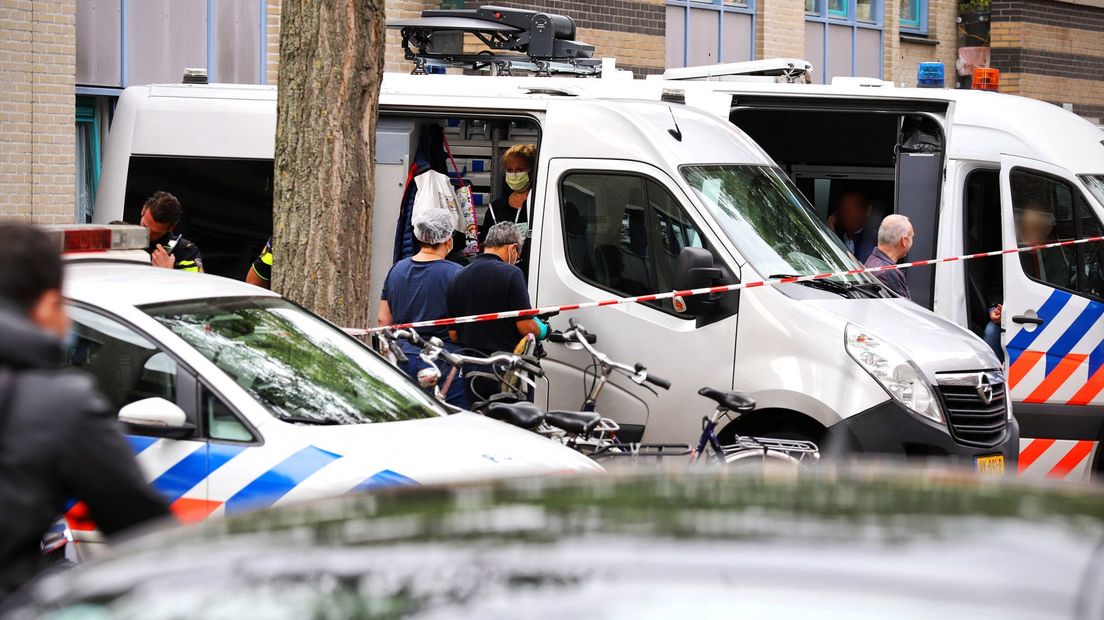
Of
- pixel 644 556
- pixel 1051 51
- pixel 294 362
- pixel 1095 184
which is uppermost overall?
pixel 1051 51

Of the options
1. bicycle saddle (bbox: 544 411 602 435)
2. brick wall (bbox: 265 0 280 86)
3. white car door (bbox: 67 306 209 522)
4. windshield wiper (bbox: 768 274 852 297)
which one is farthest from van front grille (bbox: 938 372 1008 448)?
brick wall (bbox: 265 0 280 86)

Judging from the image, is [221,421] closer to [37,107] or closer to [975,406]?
[975,406]

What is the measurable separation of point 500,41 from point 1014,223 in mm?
4090

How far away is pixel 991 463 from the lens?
759 cm

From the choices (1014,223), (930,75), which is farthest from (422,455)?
(930,75)

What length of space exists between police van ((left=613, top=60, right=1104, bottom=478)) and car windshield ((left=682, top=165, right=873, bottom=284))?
1.11 m

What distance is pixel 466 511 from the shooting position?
2.13 m

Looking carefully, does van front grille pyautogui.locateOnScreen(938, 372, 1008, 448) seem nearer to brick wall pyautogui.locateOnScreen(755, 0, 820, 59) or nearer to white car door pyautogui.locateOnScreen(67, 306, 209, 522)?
white car door pyautogui.locateOnScreen(67, 306, 209, 522)

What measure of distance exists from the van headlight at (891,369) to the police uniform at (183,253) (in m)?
3.90

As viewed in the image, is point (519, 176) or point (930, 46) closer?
point (519, 176)

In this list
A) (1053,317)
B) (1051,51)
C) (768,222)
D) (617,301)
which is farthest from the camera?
(1051,51)

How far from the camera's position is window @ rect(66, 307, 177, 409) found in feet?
16.4

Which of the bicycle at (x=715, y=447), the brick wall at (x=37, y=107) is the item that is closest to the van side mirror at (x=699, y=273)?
the bicycle at (x=715, y=447)

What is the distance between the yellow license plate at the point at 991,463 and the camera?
753cm
